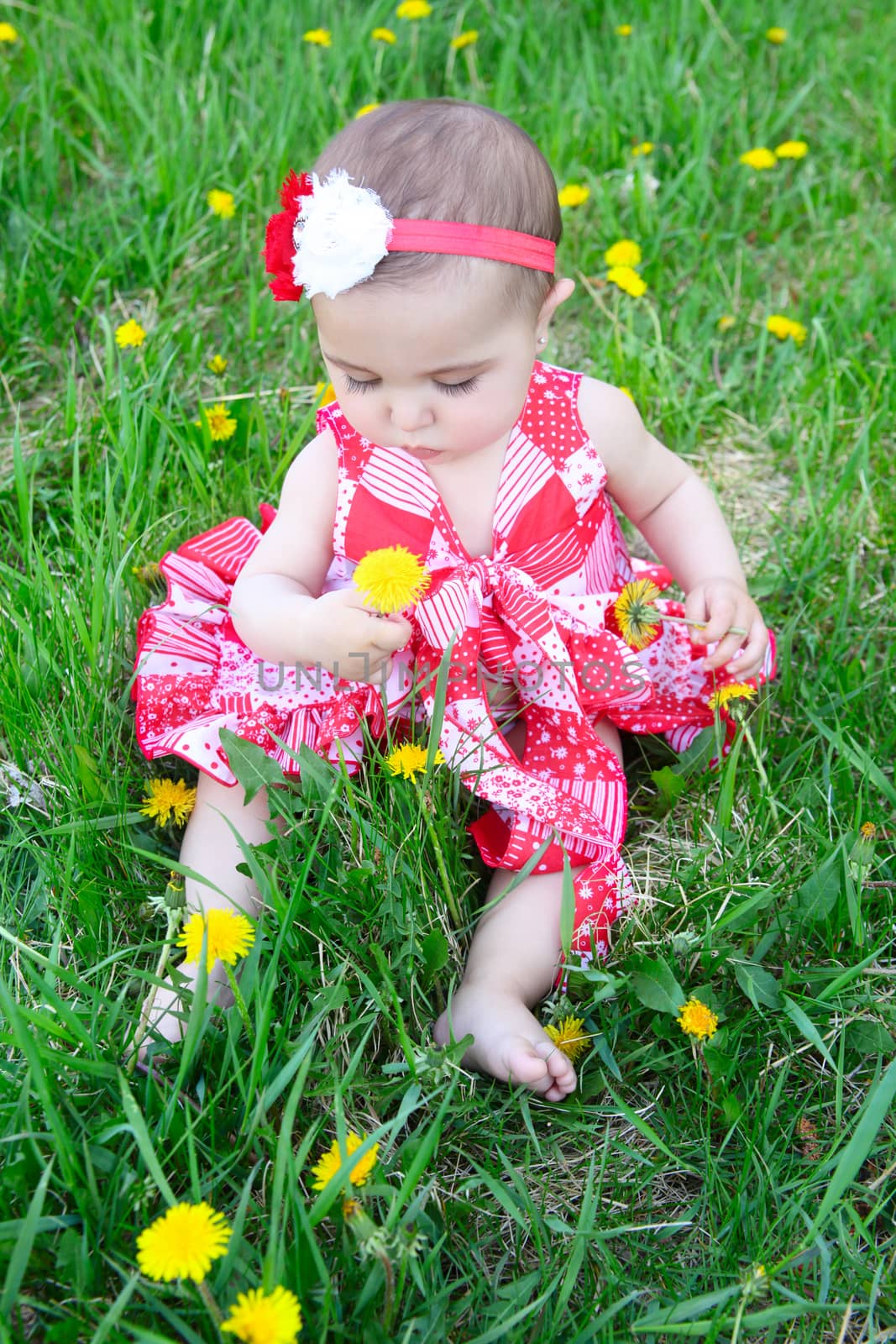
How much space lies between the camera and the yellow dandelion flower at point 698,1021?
1.14 m

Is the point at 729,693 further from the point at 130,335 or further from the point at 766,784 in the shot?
the point at 130,335

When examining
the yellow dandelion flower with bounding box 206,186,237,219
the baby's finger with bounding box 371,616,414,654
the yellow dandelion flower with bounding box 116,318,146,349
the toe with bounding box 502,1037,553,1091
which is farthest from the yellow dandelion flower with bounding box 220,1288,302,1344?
the yellow dandelion flower with bounding box 206,186,237,219

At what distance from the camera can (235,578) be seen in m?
1.62

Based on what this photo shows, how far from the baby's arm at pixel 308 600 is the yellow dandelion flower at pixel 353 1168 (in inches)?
19.7

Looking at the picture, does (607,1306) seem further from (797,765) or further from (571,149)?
(571,149)

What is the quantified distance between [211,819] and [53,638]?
0.34 metres

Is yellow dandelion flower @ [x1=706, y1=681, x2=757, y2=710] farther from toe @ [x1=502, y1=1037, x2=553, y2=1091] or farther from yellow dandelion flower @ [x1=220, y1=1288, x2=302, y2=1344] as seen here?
yellow dandelion flower @ [x1=220, y1=1288, x2=302, y2=1344]

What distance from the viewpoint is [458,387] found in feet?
4.04

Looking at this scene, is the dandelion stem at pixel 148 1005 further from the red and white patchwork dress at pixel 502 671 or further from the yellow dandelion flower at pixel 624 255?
the yellow dandelion flower at pixel 624 255

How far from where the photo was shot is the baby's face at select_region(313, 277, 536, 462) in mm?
1153

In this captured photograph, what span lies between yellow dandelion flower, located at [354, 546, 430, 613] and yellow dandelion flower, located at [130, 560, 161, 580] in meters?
0.66

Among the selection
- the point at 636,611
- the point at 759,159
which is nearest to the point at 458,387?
the point at 636,611

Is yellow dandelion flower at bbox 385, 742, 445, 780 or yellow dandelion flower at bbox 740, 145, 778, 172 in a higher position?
yellow dandelion flower at bbox 740, 145, 778, 172

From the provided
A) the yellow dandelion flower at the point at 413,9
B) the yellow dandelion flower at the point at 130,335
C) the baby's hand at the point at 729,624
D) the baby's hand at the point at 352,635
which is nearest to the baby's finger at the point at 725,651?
the baby's hand at the point at 729,624
